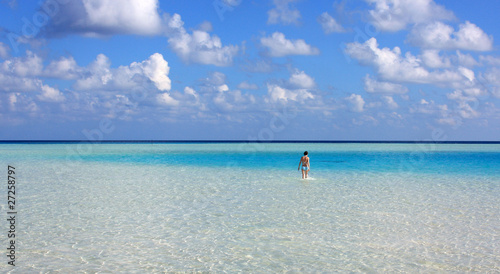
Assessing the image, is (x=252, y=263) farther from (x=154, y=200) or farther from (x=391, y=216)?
(x=154, y=200)

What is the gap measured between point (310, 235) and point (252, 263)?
7.19ft

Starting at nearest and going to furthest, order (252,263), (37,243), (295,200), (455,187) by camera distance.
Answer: (252,263)
(37,243)
(295,200)
(455,187)

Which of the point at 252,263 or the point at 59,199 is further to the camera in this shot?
the point at 59,199

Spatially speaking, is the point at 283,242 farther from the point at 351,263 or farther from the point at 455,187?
the point at 455,187

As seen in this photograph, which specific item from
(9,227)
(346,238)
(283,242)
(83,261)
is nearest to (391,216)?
(346,238)

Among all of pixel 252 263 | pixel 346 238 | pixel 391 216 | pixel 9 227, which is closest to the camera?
pixel 252 263

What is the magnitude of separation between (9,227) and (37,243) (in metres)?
1.85

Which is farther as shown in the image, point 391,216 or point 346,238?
point 391,216

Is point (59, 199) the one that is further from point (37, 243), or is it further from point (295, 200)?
point (295, 200)

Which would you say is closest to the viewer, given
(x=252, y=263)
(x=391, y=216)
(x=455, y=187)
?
(x=252, y=263)

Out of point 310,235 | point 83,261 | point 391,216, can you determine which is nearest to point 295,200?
point 391,216

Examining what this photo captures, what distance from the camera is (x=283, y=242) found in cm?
815

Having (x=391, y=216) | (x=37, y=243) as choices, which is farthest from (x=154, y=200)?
(x=391, y=216)

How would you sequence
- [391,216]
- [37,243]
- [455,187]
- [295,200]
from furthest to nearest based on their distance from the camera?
1. [455,187]
2. [295,200]
3. [391,216]
4. [37,243]
